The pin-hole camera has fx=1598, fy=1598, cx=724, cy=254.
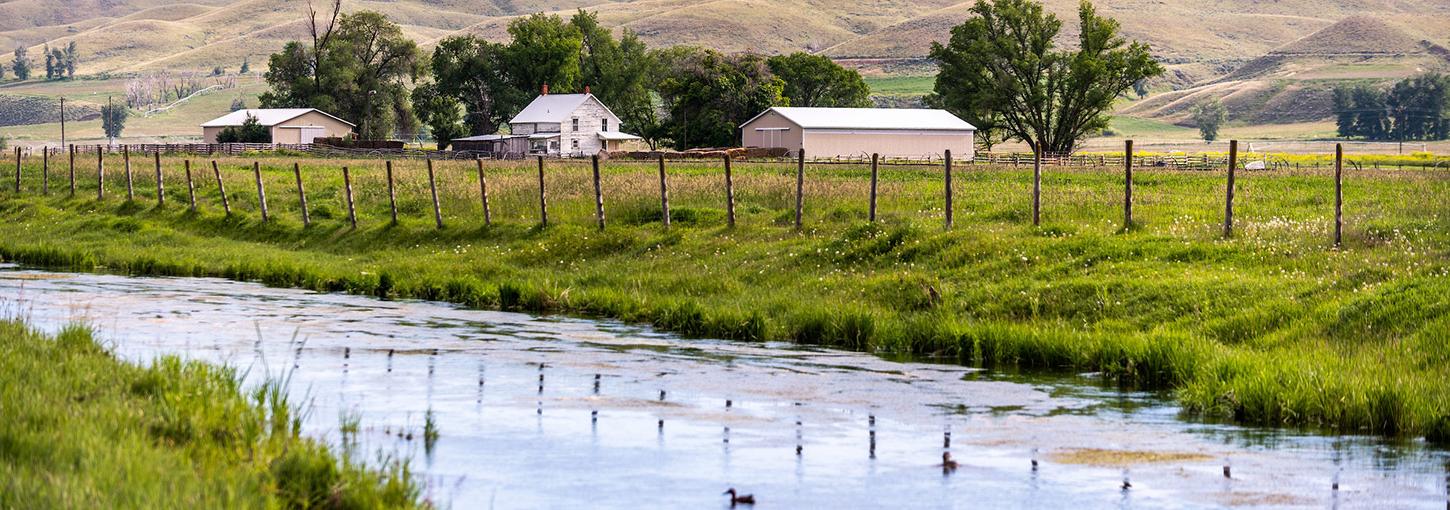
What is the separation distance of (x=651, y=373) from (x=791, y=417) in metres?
3.57

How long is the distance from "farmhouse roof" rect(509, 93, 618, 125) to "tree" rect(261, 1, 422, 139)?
14938 millimetres

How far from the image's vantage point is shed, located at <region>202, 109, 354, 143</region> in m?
136

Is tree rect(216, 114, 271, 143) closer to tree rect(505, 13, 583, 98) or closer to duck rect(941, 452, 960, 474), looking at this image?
tree rect(505, 13, 583, 98)

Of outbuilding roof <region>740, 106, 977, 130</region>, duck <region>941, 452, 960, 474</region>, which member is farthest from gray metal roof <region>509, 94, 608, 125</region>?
duck <region>941, 452, 960, 474</region>

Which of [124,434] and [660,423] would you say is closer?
[124,434]

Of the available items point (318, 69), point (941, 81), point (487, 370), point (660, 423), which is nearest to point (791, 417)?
point (660, 423)

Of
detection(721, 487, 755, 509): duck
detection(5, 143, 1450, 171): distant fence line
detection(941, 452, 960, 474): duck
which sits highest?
detection(5, 143, 1450, 171): distant fence line

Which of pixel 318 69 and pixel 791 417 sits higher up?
pixel 318 69

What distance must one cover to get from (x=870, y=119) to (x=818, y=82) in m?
26.2

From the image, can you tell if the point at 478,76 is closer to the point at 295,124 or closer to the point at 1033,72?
the point at 295,124

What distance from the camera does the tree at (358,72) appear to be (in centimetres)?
14550

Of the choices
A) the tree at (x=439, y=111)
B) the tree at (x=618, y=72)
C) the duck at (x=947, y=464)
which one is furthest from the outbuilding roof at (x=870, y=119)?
the duck at (x=947, y=464)

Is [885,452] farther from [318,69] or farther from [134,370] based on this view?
[318,69]

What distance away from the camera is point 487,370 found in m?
20.1
